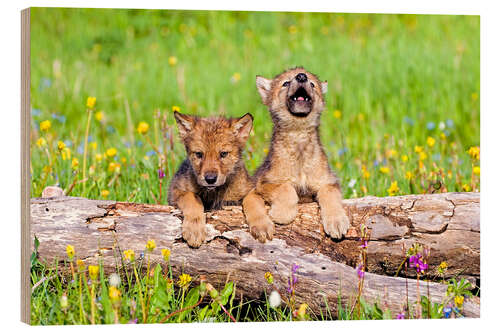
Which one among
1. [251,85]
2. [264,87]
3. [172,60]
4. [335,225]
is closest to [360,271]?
[335,225]

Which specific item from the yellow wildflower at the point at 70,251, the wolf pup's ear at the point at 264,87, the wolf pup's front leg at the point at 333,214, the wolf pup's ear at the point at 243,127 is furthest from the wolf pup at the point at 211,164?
the yellow wildflower at the point at 70,251

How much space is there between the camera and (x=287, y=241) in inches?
226

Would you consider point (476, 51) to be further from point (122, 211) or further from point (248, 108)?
point (122, 211)

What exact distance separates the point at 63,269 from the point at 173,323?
3.06 ft

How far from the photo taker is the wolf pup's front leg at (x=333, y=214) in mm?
5750

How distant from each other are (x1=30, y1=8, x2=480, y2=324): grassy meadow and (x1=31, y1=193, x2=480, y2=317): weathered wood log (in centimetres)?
36

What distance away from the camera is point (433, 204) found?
594cm

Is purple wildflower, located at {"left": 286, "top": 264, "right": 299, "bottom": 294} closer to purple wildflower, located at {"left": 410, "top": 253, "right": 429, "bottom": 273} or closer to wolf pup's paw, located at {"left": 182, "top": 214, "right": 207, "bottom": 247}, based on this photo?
wolf pup's paw, located at {"left": 182, "top": 214, "right": 207, "bottom": 247}

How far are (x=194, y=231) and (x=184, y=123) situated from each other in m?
1.04

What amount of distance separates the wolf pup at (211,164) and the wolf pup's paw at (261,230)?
A: 467mm

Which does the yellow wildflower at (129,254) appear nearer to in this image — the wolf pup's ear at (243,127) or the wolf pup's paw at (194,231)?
the wolf pup's paw at (194,231)

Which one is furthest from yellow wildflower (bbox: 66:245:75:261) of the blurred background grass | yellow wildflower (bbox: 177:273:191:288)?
the blurred background grass

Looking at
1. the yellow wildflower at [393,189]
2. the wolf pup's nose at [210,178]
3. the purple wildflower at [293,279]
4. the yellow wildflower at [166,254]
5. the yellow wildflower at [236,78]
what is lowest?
the purple wildflower at [293,279]

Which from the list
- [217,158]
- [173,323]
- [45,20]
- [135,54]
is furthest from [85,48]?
[173,323]
